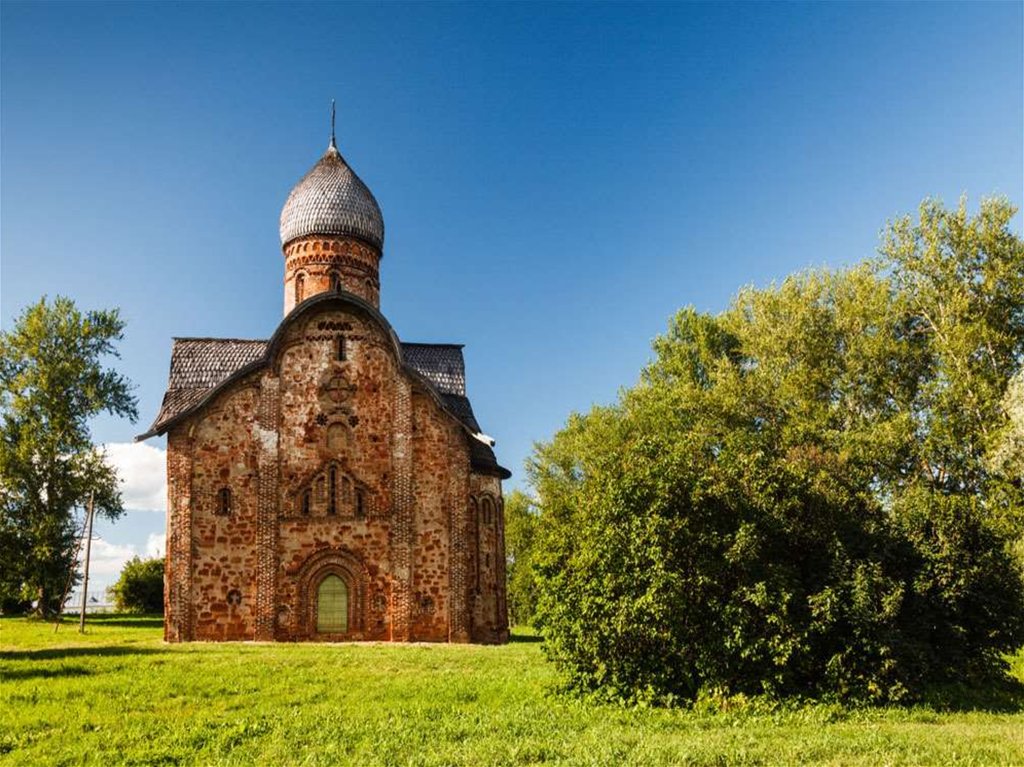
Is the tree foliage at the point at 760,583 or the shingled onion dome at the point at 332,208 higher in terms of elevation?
the shingled onion dome at the point at 332,208

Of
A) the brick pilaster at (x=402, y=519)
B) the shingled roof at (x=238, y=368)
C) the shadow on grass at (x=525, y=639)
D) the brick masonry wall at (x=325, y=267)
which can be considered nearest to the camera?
the brick pilaster at (x=402, y=519)

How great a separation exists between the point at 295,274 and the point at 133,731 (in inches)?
821

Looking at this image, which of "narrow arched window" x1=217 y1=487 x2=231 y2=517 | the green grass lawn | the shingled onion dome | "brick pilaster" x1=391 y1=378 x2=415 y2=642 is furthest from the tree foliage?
the shingled onion dome

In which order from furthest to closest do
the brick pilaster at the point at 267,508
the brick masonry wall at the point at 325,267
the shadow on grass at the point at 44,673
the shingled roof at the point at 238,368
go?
the brick masonry wall at the point at 325,267 → the shingled roof at the point at 238,368 → the brick pilaster at the point at 267,508 → the shadow on grass at the point at 44,673

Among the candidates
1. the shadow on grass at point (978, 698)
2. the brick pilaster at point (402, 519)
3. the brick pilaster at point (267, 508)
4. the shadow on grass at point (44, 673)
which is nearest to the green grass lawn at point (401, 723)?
the shadow on grass at point (44, 673)

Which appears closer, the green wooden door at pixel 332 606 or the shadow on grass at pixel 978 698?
the shadow on grass at pixel 978 698

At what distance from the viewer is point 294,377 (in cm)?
2400

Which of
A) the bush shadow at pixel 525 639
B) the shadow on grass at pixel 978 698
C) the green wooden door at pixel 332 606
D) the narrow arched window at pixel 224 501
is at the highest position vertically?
the narrow arched window at pixel 224 501

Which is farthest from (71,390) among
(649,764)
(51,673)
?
(649,764)

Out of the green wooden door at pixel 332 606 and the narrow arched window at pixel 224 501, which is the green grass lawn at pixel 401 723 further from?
the narrow arched window at pixel 224 501

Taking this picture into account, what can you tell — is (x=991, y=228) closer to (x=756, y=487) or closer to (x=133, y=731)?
(x=756, y=487)

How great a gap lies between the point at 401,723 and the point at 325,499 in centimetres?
1330

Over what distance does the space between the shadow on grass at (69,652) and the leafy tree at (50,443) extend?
12850mm

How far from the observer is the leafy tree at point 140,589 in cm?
4325
